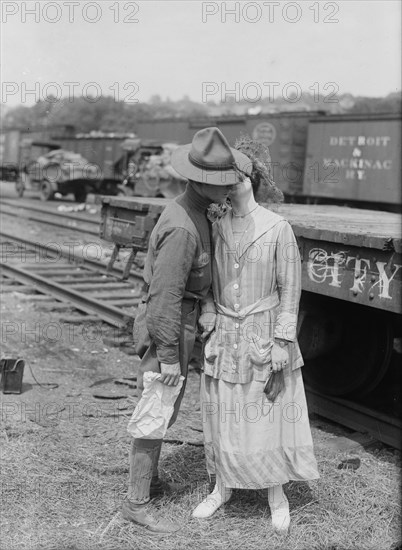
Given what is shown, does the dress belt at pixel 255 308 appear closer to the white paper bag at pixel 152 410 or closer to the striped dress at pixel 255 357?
the striped dress at pixel 255 357

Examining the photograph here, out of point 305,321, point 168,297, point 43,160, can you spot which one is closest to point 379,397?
point 305,321

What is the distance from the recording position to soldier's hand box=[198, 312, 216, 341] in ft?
11.1

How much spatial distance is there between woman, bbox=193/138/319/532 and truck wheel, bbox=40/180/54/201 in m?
23.1

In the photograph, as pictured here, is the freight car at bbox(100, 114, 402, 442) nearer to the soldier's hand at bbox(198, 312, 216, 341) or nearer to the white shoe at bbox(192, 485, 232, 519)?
the soldier's hand at bbox(198, 312, 216, 341)

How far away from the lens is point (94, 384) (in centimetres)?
579

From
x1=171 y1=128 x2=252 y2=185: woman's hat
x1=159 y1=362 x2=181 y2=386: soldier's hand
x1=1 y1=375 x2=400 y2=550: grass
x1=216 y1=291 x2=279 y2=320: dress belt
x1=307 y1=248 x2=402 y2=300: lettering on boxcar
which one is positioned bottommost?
x1=1 y1=375 x2=400 y2=550: grass

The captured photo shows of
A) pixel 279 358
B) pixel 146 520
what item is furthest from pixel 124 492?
pixel 279 358

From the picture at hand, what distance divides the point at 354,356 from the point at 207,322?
2.33m

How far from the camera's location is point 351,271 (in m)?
4.07

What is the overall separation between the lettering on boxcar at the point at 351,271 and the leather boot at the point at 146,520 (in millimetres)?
1686

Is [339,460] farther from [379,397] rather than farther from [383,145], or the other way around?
[383,145]

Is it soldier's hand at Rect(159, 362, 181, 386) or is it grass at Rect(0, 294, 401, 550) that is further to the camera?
grass at Rect(0, 294, 401, 550)

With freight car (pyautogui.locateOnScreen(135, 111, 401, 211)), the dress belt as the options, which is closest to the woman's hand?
the dress belt

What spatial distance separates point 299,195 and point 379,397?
16853mm
